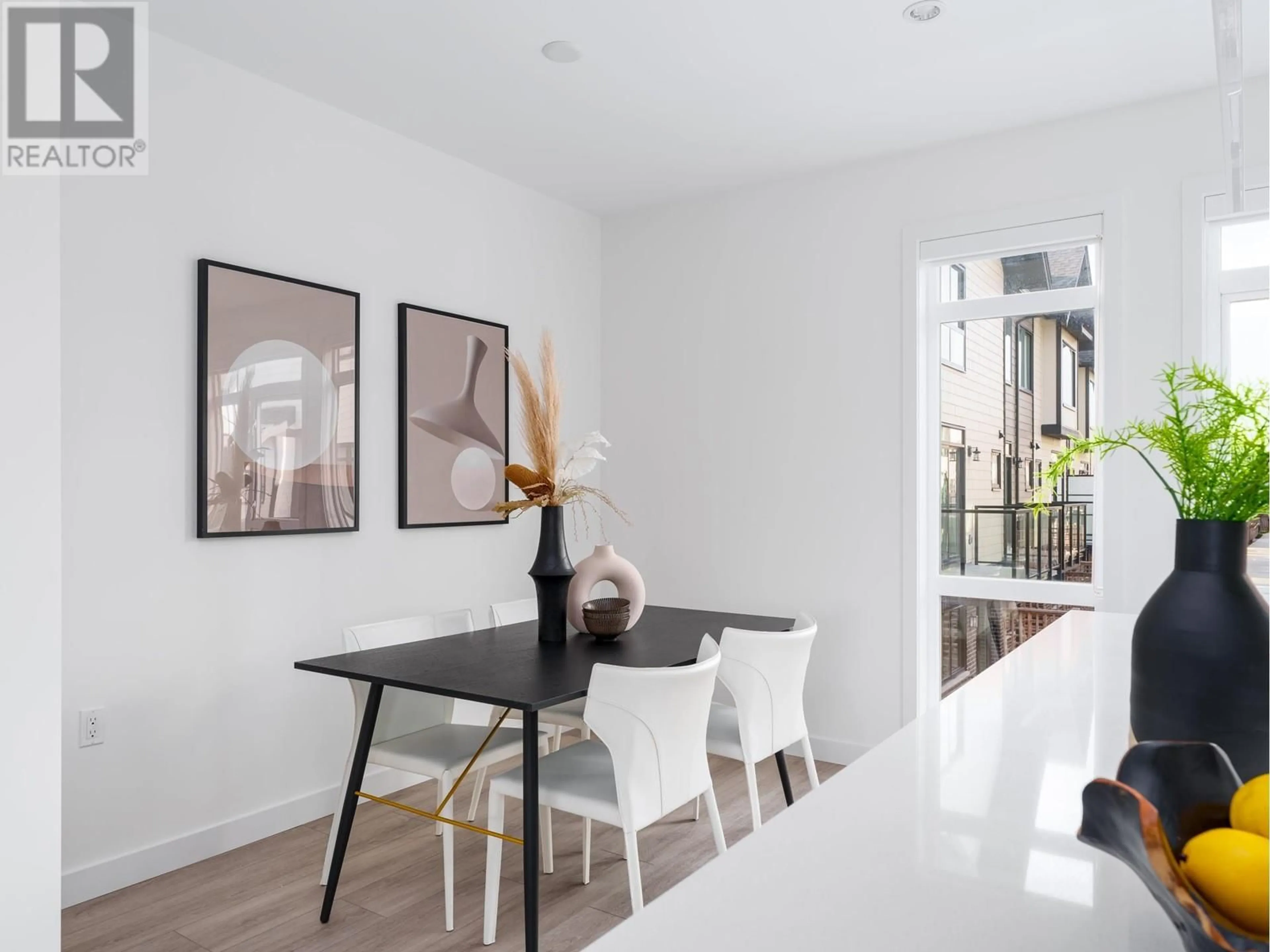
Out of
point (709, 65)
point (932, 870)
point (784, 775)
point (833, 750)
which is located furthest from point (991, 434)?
point (932, 870)

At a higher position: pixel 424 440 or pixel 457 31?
pixel 457 31

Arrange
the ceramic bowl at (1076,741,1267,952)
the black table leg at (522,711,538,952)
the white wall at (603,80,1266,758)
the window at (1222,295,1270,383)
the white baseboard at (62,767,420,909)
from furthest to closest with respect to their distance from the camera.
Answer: the white wall at (603,80,1266,758) < the window at (1222,295,1270,383) < the white baseboard at (62,767,420,909) < the black table leg at (522,711,538,952) < the ceramic bowl at (1076,741,1267,952)

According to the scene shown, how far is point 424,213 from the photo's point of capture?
3711 mm

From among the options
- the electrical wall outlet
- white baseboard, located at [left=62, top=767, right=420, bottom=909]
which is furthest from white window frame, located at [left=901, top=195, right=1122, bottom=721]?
the electrical wall outlet

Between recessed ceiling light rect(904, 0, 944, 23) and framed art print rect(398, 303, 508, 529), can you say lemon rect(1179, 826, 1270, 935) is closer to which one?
recessed ceiling light rect(904, 0, 944, 23)

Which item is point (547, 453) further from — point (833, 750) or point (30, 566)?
point (833, 750)

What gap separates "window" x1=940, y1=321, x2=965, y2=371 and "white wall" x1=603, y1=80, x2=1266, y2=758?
234mm

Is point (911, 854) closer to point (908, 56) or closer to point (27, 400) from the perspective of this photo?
point (27, 400)

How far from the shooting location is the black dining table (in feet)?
6.82

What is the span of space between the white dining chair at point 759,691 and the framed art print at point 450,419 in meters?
1.57

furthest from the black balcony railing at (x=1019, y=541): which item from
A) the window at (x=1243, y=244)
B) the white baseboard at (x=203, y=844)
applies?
the white baseboard at (x=203, y=844)

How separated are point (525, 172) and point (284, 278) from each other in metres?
1.38

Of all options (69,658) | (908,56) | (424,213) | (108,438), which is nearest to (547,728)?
(69,658)

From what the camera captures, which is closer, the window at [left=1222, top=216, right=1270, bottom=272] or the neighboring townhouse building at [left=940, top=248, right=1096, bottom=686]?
the window at [left=1222, top=216, right=1270, bottom=272]
